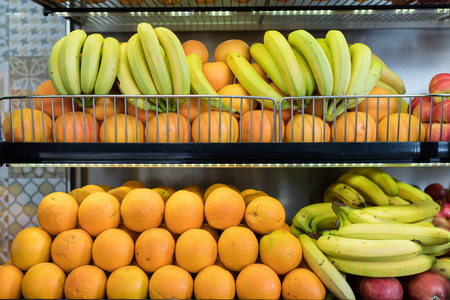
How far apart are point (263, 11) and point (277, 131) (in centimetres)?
46

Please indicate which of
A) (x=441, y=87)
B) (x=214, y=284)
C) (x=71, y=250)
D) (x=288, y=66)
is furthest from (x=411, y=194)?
(x=71, y=250)

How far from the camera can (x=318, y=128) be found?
94 centimetres

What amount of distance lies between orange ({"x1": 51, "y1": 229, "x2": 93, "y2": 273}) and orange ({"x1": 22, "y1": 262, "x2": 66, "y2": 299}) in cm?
2

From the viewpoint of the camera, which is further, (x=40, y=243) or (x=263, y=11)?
(x=263, y=11)

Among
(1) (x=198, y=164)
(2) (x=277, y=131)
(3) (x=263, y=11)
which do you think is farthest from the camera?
(3) (x=263, y=11)

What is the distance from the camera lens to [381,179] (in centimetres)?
113

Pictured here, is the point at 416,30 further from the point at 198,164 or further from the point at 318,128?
the point at 198,164

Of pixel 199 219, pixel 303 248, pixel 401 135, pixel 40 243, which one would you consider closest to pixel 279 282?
pixel 303 248

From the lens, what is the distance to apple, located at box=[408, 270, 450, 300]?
853 millimetres

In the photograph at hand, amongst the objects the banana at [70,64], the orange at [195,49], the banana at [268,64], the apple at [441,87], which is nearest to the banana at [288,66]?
the banana at [268,64]

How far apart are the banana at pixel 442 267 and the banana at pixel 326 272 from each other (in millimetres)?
275

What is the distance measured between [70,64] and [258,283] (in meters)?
0.77

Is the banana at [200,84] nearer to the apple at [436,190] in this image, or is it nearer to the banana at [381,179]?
the banana at [381,179]

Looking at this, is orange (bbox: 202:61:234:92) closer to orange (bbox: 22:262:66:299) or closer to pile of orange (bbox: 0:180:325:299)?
pile of orange (bbox: 0:180:325:299)
